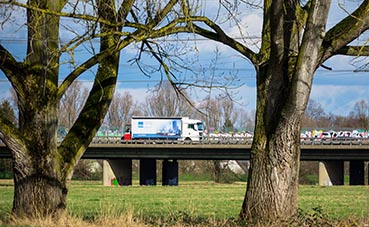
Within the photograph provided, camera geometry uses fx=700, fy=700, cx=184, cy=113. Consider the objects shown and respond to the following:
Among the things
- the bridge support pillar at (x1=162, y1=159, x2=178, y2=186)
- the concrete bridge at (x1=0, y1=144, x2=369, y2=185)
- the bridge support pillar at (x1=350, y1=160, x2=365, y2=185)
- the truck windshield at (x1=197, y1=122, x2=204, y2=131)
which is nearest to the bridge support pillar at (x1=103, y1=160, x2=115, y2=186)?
the concrete bridge at (x1=0, y1=144, x2=369, y2=185)

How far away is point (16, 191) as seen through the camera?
15.1 metres

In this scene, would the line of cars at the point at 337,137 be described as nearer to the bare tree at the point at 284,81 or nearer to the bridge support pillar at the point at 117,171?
the bridge support pillar at the point at 117,171

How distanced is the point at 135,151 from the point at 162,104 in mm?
35681

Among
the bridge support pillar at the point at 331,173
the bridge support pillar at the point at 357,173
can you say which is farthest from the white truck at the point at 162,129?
the bridge support pillar at the point at 357,173

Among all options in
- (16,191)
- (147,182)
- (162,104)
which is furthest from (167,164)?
(16,191)

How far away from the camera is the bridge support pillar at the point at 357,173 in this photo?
77875 mm

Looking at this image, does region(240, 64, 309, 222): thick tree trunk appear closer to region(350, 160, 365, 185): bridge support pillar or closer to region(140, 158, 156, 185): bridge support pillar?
region(140, 158, 156, 185): bridge support pillar

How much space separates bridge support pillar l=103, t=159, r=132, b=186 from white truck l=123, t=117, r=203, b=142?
6.64 metres

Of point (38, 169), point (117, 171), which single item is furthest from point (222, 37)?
point (117, 171)

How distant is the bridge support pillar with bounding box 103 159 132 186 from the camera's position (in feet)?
246

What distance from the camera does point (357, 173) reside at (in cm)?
7875

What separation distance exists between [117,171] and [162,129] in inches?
457

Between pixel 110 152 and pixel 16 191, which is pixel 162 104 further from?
pixel 16 191

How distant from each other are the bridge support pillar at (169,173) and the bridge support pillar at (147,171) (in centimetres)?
131
